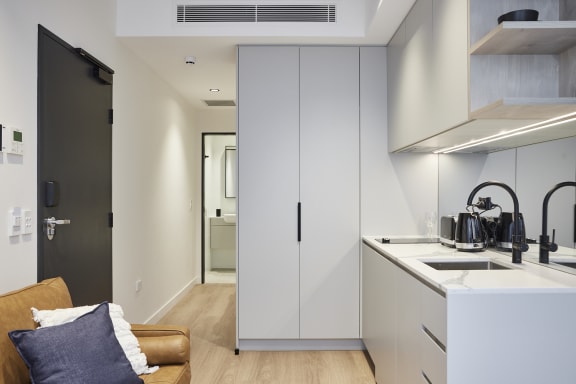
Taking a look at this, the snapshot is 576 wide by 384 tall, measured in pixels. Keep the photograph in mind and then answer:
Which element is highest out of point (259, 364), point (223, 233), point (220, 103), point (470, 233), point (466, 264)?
point (220, 103)

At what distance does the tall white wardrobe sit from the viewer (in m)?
3.31

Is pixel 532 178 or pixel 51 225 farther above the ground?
pixel 532 178

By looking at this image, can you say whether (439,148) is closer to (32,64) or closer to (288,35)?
(288,35)

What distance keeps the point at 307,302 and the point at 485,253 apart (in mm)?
1438

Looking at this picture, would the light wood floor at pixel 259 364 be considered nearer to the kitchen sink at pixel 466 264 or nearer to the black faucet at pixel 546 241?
the kitchen sink at pixel 466 264

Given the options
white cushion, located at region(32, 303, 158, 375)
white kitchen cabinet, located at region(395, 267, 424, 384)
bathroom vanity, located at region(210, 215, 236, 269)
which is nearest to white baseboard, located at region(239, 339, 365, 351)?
white kitchen cabinet, located at region(395, 267, 424, 384)

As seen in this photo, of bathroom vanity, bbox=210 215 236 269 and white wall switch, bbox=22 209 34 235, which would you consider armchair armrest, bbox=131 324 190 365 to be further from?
bathroom vanity, bbox=210 215 236 269

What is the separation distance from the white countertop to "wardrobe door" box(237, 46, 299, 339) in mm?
1034

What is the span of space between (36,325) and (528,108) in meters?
2.06

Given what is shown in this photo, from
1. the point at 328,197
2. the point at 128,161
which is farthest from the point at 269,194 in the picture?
the point at 128,161

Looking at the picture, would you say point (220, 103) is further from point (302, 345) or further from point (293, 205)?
point (302, 345)

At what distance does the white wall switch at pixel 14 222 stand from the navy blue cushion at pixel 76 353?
614 mm

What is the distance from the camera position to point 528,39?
5.50 feet

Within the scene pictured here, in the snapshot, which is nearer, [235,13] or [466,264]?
[466,264]
